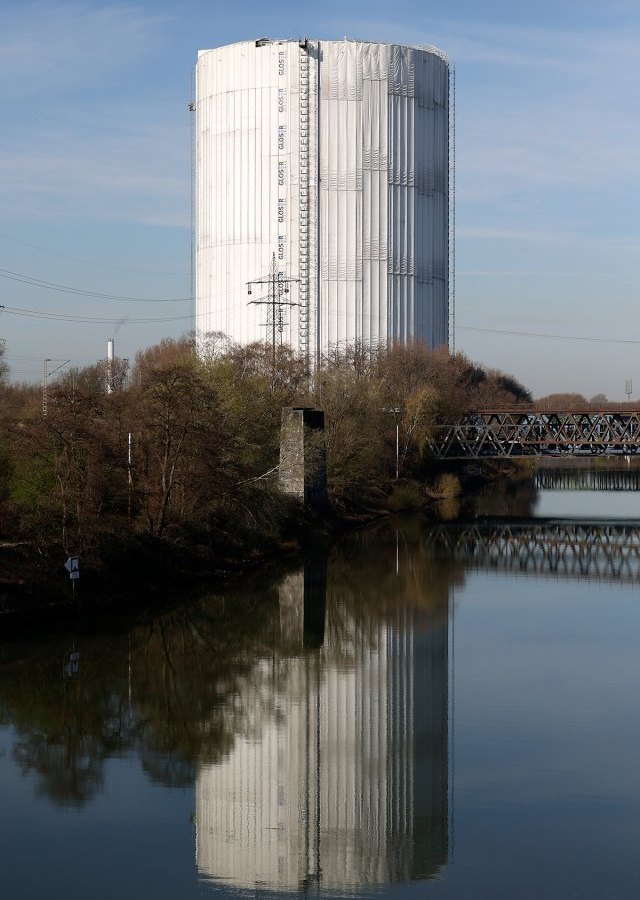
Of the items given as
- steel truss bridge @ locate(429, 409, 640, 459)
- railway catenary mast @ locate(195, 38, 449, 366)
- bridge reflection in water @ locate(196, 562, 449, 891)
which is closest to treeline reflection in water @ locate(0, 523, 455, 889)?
bridge reflection in water @ locate(196, 562, 449, 891)

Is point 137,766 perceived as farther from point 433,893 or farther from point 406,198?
point 406,198

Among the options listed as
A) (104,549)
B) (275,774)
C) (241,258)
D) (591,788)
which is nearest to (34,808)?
(275,774)

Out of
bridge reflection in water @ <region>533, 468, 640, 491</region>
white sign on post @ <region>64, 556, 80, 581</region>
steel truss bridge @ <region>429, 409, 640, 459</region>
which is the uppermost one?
steel truss bridge @ <region>429, 409, 640, 459</region>

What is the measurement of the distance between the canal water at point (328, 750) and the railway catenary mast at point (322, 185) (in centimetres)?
3329

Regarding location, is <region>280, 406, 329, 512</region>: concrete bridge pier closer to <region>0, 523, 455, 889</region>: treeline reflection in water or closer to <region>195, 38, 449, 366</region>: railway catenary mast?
<region>0, 523, 455, 889</region>: treeline reflection in water

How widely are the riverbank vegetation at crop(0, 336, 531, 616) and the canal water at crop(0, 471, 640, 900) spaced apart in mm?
2687

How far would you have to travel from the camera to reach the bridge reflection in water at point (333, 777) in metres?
Result: 15.1

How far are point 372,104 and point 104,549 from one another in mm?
40696

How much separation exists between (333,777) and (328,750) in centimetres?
109

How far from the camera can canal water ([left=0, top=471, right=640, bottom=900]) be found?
576 inches

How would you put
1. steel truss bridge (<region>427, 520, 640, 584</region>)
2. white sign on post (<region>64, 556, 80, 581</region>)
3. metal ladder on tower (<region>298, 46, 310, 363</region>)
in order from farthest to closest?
metal ladder on tower (<region>298, 46, 310, 363</region>), steel truss bridge (<region>427, 520, 640, 584</region>), white sign on post (<region>64, 556, 80, 581</region>)

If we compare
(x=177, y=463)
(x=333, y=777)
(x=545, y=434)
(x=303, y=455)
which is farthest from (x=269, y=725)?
(x=545, y=434)

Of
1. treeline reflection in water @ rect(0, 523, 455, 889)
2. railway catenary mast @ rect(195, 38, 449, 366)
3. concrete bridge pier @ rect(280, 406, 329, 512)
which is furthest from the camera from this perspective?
railway catenary mast @ rect(195, 38, 449, 366)

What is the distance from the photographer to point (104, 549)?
31047 mm
